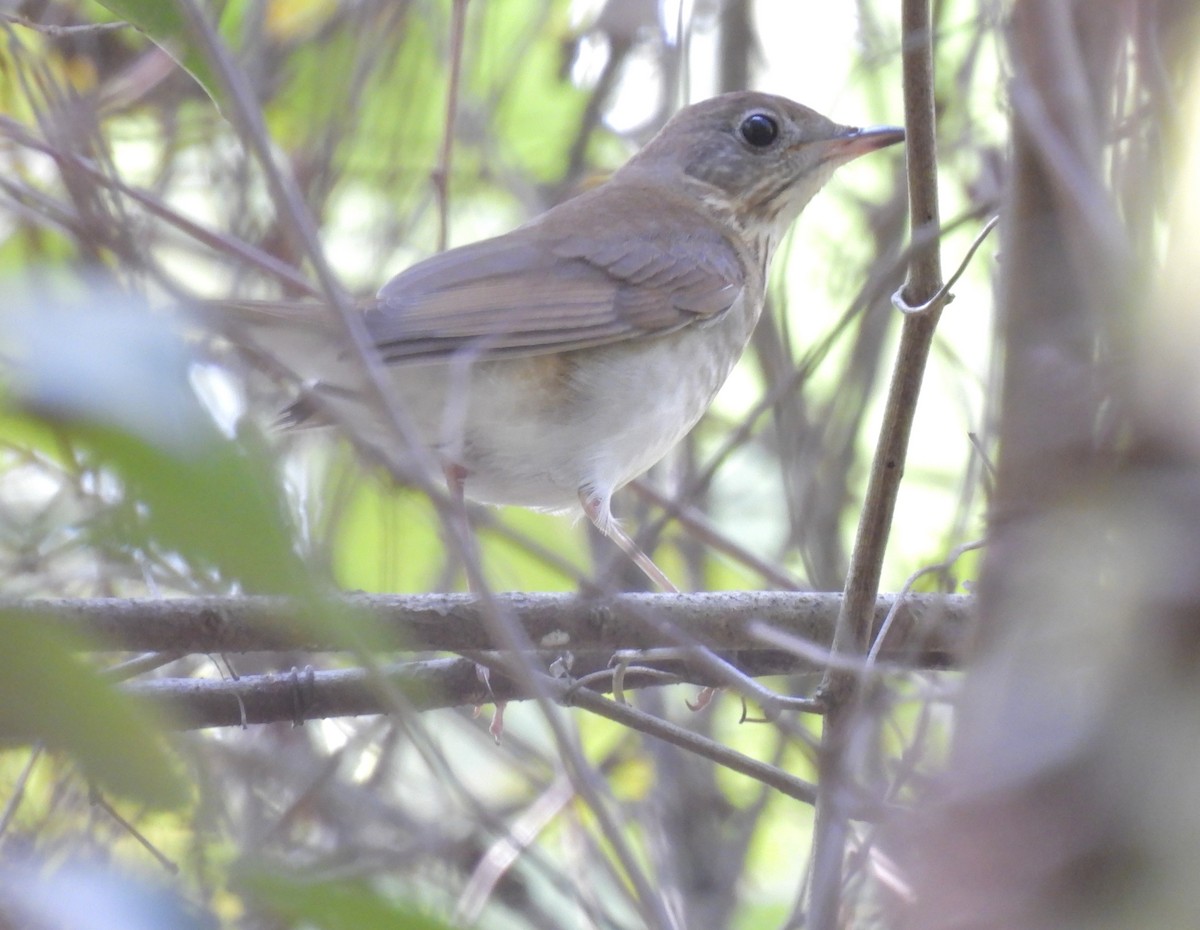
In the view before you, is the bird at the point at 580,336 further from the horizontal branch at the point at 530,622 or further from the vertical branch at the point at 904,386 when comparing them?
the vertical branch at the point at 904,386

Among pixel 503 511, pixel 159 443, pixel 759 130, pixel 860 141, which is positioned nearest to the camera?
pixel 159 443

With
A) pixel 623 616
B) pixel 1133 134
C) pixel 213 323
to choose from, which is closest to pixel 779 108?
pixel 623 616

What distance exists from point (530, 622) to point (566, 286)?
147 cm

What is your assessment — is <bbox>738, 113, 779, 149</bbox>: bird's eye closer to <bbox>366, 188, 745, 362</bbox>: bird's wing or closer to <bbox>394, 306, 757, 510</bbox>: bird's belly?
<bbox>366, 188, 745, 362</bbox>: bird's wing

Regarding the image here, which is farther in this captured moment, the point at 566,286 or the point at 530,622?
the point at 566,286

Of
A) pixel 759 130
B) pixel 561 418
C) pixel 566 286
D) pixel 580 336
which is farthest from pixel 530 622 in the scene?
pixel 759 130

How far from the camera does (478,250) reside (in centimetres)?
372

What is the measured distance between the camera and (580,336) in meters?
3.65

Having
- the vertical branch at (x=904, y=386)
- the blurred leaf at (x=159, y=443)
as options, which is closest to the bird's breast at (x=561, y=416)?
the vertical branch at (x=904, y=386)

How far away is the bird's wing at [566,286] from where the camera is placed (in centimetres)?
340

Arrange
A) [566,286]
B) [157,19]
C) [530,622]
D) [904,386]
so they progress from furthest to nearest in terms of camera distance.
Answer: [566,286] → [530,622] → [904,386] → [157,19]

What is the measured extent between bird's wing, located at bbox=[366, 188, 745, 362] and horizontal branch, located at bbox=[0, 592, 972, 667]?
34.7 inches

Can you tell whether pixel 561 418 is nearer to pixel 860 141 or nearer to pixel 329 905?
pixel 860 141

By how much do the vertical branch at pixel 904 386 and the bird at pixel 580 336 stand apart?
111 centimetres
